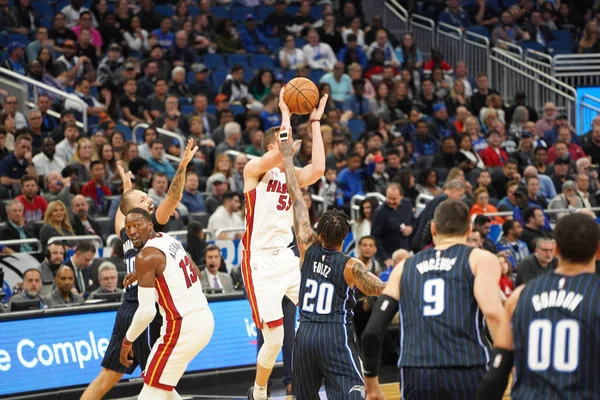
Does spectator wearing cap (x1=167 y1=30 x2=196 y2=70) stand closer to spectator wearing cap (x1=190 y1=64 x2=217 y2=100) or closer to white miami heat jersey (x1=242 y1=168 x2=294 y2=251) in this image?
spectator wearing cap (x1=190 y1=64 x2=217 y2=100)

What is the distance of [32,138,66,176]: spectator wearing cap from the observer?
45.6 ft

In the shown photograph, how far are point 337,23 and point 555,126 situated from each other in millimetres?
4953

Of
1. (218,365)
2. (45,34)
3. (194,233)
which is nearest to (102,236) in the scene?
(194,233)

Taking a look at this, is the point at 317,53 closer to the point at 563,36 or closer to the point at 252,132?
the point at 252,132

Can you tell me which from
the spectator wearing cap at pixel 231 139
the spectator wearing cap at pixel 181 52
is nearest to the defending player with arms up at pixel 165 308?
the spectator wearing cap at pixel 231 139

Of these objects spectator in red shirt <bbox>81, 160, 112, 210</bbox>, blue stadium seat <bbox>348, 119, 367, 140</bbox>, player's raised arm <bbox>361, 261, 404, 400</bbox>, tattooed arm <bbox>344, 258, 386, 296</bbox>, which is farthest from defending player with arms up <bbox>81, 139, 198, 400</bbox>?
blue stadium seat <bbox>348, 119, 367, 140</bbox>

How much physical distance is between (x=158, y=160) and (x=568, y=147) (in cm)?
729

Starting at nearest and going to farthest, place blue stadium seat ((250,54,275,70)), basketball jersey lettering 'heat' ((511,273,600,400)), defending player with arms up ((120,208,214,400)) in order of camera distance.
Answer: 1. basketball jersey lettering 'heat' ((511,273,600,400))
2. defending player with arms up ((120,208,214,400))
3. blue stadium seat ((250,54,275,70))

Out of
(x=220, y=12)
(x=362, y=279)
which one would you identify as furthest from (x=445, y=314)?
(x=220, y=12)

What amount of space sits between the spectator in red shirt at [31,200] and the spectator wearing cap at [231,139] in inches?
130

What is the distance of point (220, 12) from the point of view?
2031 cm

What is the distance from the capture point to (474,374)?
5410 millimetres

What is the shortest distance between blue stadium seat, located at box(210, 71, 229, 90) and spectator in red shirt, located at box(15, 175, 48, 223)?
19.1 ft

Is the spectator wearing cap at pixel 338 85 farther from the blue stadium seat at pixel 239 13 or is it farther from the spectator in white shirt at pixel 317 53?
the blue stadium seat at pixel 239 13
